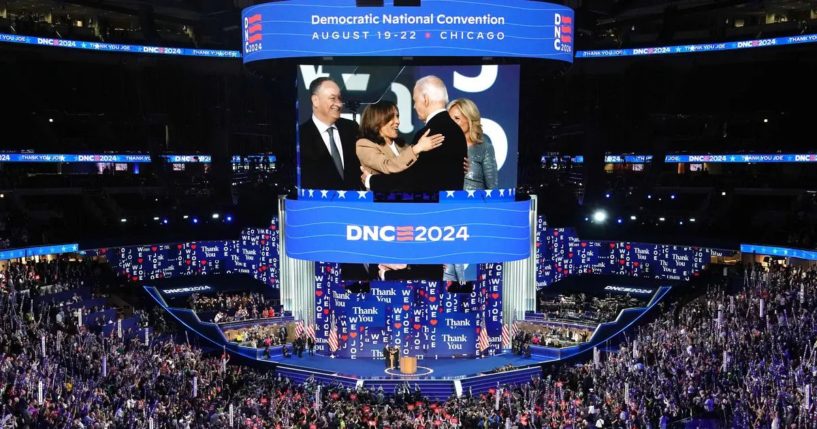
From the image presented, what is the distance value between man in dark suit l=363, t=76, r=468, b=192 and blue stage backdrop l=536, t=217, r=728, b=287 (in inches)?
384

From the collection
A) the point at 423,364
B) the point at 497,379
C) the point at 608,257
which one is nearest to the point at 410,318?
the point at 423,364

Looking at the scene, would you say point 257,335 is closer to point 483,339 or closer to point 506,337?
point 483,339

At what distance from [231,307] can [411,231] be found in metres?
10.5

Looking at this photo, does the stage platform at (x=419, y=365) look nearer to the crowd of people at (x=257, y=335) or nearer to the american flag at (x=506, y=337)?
the american flag at (x=506, y=337)

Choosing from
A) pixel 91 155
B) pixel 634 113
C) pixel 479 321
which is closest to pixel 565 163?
pixel 634 113

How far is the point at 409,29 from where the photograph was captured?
27.4 m

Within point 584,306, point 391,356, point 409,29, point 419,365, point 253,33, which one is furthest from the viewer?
point 584,306

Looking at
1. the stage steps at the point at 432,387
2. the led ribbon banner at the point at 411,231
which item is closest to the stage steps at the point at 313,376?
the stage steps at the point at 432,387

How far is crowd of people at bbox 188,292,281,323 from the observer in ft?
115

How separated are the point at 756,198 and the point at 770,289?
11.2m

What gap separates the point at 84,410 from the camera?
20.2 m

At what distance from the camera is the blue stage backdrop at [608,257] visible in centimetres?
3759

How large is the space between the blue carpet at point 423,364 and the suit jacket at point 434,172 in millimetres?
6692

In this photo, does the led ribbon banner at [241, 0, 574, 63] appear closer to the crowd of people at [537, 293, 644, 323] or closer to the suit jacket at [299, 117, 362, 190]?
the suit jacket at [299, 117, 362, 190]
